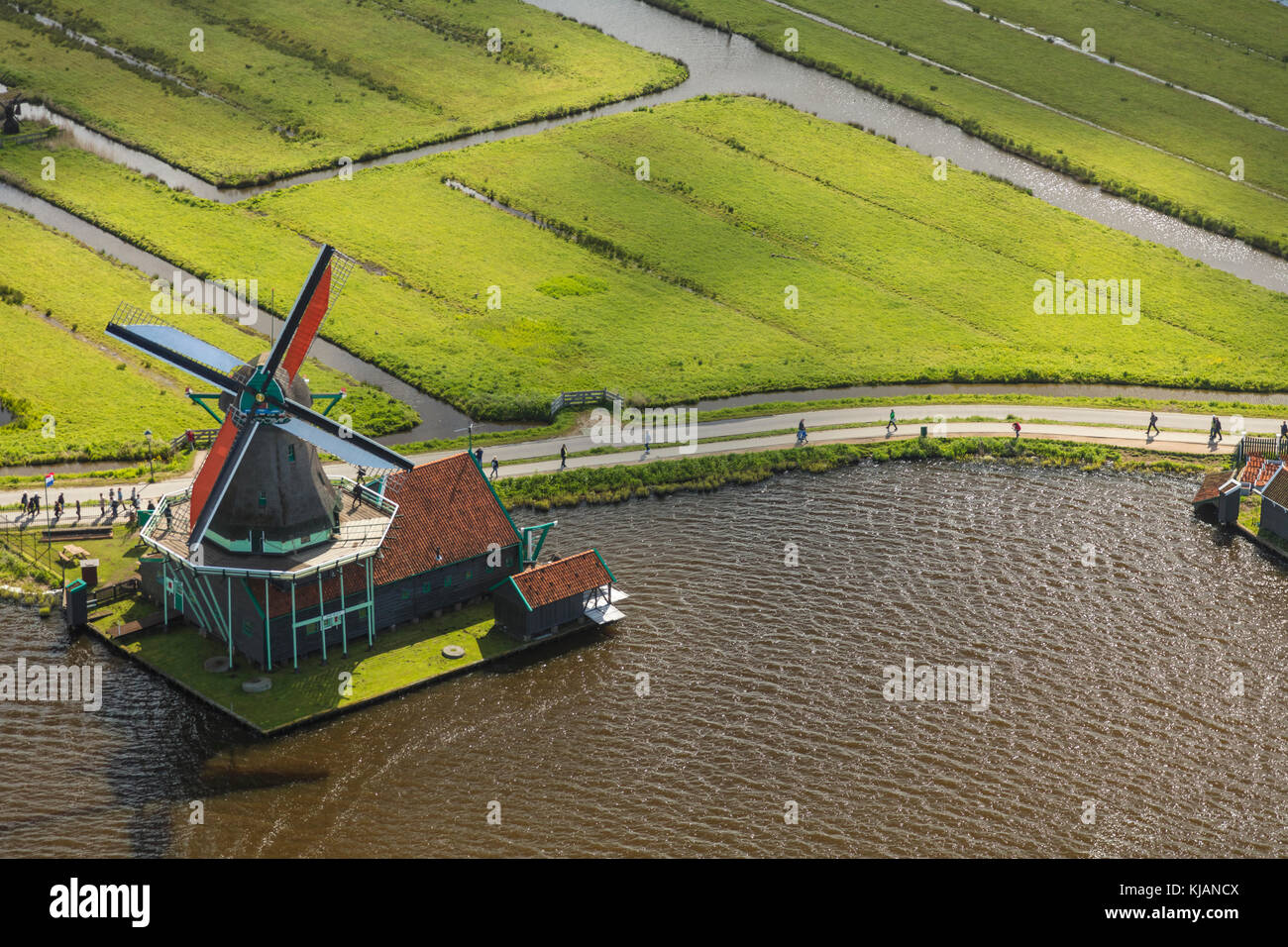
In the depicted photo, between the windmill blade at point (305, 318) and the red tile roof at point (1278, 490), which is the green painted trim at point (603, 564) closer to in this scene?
the windmill blade at point (305, 318)

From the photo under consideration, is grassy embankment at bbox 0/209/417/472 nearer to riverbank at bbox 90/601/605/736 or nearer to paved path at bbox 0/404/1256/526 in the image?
paved path at bbox 0/404/1256/526

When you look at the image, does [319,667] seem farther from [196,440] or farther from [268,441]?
[196,440]

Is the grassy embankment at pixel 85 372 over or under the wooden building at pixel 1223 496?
over

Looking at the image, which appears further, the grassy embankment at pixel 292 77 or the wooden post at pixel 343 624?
the grassy embankment at pixel 292 77

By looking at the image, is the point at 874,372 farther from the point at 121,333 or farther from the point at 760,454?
the point at 121,333

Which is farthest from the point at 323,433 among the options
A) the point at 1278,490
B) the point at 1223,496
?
the point at 1278,490

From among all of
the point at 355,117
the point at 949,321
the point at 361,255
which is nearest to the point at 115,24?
the point at 355,117

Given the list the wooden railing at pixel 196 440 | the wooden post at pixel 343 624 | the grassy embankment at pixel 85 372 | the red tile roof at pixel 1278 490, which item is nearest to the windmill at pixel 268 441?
the wooden post at pixel 343 624

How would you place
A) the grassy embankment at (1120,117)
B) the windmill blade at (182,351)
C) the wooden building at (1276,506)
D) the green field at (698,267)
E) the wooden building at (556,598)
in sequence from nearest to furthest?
1. the windmill blade at (182,351)
2. the wooden building at (556,598)
3. the wooden building at (1276,506)
4. the green field at (698,267)
5. the grassy embankment at (1120,117)
